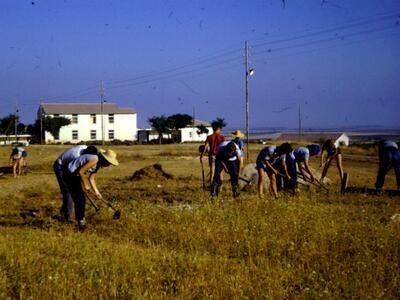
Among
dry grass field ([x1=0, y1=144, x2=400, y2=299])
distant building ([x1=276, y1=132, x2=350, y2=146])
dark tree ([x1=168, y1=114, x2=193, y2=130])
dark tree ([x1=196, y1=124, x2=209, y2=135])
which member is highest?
dark tree ([x1=168, y1=114, x2=193, y2=130])

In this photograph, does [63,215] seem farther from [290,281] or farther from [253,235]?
[290,281]

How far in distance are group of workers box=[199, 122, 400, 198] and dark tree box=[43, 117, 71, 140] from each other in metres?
55.2

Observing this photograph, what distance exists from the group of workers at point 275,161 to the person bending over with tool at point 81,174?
3.30 m

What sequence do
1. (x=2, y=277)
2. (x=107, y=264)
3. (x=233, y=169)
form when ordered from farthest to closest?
(x=233, y=169) → (x=107, y=264) → (x=2, y=277)

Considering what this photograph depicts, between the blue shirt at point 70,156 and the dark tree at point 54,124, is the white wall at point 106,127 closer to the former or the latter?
the dark tree at point 54,124

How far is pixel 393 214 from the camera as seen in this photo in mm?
9539

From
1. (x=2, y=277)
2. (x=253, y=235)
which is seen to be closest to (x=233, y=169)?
(x=253, y=235)

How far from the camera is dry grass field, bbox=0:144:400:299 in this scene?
5.68 meters

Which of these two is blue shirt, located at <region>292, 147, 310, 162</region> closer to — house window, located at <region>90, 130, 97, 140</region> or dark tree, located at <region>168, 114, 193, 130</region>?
dark tree, located at <region>168, 114, 193, 130</region>

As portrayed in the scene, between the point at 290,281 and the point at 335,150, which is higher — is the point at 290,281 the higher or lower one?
the lower one

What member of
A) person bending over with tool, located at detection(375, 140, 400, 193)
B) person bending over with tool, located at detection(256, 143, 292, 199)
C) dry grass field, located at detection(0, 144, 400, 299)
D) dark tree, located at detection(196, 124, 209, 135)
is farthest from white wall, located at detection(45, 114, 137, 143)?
dry grass field, located at detection(0, 144, 400, 299)

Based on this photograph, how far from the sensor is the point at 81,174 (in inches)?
337

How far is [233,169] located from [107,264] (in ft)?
18.6

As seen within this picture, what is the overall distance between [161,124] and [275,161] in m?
58.2
